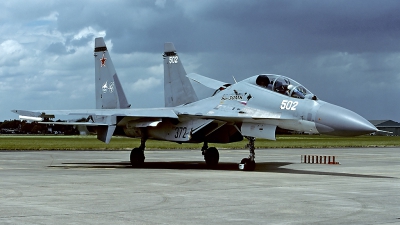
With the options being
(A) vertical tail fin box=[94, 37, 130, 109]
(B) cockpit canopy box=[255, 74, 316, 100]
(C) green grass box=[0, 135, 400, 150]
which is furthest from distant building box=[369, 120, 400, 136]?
(B) cockpit canopy box=[255, 74, 316, 100]

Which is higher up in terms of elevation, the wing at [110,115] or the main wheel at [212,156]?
the wing at [110,115]

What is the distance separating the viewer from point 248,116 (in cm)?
1842

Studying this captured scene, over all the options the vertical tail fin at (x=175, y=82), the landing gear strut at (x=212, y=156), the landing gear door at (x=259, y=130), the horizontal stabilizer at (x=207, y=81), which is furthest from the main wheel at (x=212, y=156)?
the vertical tail fin at (x=175, y=82)

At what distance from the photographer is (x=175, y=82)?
2497 cm

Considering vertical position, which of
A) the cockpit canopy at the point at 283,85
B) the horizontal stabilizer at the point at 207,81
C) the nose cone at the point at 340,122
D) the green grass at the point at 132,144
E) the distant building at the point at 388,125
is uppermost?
the distant building at the point at 388,125

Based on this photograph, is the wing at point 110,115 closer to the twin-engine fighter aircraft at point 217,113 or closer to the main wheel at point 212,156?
the twin-engine fighter aircraft at point 217,113

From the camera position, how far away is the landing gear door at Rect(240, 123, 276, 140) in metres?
18.0

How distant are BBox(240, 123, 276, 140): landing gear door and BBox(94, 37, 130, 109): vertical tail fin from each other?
7604 millimetres

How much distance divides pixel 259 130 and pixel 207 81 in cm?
600

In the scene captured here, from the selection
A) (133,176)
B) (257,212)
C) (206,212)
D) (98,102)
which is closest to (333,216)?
(257,212)

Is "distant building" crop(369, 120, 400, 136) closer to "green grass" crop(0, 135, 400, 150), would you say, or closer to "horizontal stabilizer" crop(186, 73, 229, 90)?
"green grass" crop(0, 135, 400, 150)

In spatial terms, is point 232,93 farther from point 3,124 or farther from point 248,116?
point 3,124

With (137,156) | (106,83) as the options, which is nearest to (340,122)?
(137,156)

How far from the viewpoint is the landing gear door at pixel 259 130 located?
1798 centimetres
